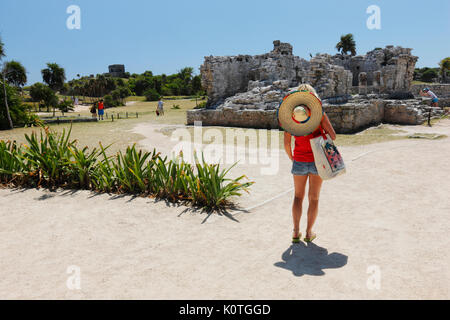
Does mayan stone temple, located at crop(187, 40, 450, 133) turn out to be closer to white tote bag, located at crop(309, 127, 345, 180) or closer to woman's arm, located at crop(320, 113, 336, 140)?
woman's arm, located at crop(320, 113, 336, 140)

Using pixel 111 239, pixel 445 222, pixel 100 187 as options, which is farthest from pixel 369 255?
pixel 100 187

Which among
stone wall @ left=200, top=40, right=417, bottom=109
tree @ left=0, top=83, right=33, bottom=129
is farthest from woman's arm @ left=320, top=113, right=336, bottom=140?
tree @ left=0, top=83, right=33, bottom=129

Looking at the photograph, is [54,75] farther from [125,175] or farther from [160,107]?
[125,175]

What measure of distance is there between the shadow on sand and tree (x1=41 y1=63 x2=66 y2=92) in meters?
57.2

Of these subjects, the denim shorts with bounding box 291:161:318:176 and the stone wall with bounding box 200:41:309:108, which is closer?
the denim shorts with bounding box 291:161:318:176

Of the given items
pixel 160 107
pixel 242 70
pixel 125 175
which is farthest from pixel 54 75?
pixel 125 175

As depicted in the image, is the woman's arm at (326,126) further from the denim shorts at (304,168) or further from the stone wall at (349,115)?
the stone wall at (349,115)

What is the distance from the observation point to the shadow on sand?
118 inches

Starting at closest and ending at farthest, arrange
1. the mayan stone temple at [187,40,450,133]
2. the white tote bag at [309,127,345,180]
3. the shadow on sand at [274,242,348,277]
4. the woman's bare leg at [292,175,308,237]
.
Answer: the shadow on sand at [274,242,348,277] < the white tote bag at [309,127,345,180] < the woman's bare leg at [292,175,308,237] < the mayan stone temple at [187,40,450,133]

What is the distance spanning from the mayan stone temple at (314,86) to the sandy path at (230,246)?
8.82 meters

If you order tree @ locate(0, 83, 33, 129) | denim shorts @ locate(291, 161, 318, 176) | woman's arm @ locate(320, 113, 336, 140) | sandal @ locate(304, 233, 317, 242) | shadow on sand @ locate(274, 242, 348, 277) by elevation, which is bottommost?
shadow on sand @ locate(274, 242, 348, 277)

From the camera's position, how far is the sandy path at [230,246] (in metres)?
2.71

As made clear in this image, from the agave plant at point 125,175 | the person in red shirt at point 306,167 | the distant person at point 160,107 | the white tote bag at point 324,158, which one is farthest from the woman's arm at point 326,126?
the distant person at point 160,107

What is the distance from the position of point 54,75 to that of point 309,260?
57.9 m
